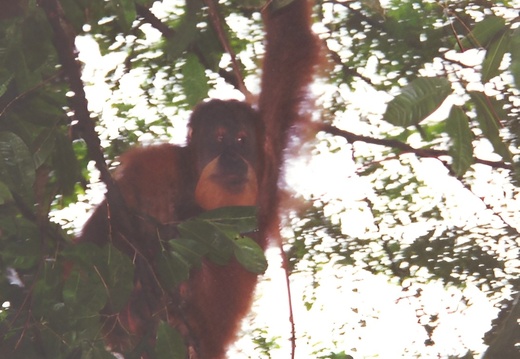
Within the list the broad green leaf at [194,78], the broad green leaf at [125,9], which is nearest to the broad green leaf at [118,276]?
the broad green leaf at [125,9]

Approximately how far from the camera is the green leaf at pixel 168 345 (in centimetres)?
195

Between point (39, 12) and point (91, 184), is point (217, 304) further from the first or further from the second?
point (39, 12)


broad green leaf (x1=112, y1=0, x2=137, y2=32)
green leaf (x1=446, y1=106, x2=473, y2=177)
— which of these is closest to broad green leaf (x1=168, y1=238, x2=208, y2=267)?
broad green leaf (x1=112, y1=0, x2=137, y2=32)

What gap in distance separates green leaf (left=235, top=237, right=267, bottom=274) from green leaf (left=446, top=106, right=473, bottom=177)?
0.65 metres

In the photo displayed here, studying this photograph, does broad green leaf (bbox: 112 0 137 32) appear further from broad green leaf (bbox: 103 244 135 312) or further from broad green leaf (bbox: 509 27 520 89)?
broad green leaf (bbox: 509 27 520 89)

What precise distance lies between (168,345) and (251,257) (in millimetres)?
313

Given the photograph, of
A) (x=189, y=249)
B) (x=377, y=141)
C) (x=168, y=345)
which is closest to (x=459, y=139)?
(x=189, y=249)

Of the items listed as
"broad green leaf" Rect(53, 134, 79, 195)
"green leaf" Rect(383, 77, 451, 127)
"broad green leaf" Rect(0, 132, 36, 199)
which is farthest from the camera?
"broad green leaf" Rect(53, 134, 79, 195)

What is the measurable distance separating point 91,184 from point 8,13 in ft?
2.77

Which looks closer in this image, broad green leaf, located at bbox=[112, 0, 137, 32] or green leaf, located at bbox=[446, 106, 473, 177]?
green leaf, located at bbox=[446, 106, 473, 177]

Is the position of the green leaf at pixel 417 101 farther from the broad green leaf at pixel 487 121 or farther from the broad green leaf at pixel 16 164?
the broad green leaf at pixel 16 164

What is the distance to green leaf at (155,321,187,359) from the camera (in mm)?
1950

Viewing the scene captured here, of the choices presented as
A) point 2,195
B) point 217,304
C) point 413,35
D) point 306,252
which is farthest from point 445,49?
point 2,195

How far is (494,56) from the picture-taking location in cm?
152
